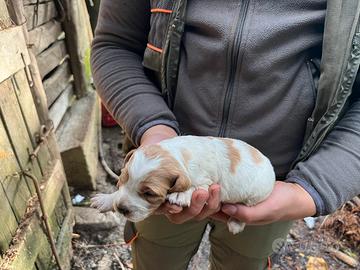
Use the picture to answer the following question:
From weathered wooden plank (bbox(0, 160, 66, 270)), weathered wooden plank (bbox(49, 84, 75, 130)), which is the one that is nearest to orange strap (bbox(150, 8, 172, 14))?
weathered wooden plank (bbox(0, 160, 66, 270))

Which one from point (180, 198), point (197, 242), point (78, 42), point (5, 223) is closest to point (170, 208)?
point (180, 198)

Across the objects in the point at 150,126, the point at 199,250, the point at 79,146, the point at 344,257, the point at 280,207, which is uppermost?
the point at 150,126

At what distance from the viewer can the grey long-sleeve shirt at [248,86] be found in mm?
1012

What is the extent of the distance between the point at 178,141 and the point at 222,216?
13.6 inches

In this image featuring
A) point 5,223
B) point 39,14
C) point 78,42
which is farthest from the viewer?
point 78,42

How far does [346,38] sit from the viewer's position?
0.93m

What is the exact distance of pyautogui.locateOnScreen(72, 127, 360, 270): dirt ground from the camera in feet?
7.54

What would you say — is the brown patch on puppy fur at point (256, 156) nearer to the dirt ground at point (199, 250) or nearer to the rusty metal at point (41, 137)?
the rusty metal at point (41, 137)

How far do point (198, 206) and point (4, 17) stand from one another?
114cm

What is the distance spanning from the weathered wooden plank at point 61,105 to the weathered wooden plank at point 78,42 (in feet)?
0.37

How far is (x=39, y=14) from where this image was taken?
2.25 metres

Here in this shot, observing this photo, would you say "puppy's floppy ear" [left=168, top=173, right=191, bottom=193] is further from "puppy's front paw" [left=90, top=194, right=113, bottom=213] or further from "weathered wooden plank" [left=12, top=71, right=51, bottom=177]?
"weathered wooden plank" [left=12, top=71, right=51, bottom=177]

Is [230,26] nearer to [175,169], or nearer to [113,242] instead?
[175,169]

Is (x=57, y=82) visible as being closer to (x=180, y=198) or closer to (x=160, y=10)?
(x=160, y=10)
